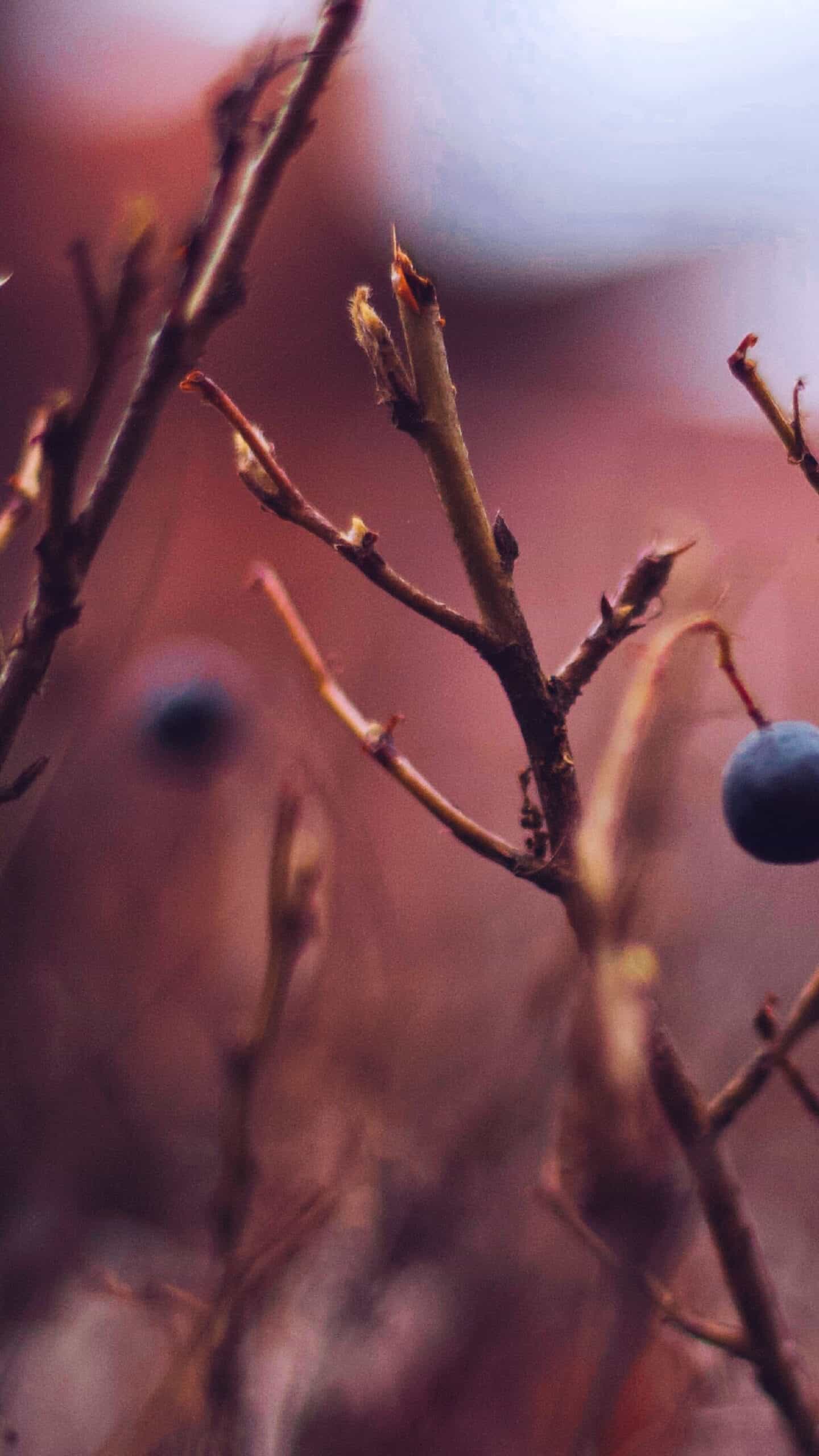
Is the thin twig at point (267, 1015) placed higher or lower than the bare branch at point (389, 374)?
lower

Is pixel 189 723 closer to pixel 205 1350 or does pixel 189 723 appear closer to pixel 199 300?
pixel 205 1350

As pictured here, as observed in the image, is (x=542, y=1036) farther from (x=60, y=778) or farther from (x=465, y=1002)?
(x=60, y=778)

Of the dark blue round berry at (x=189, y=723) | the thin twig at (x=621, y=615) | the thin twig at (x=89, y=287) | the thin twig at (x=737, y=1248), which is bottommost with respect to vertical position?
the thin twig at (x=737, y=1248)

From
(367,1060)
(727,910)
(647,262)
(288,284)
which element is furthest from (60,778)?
(647,262)

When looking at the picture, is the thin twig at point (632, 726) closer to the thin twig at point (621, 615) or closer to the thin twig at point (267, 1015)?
the thin twig at point (621, 615)

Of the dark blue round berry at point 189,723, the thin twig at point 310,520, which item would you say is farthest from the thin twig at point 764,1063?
the dark blue round berry at point 189,723

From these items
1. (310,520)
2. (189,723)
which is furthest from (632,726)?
(189,723)

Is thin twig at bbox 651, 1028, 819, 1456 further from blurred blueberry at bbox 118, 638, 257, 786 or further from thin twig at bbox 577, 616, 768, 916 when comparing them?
blurred blueberry at bbox 118, 638, 257, 786

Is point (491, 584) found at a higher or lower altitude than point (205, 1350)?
higher
